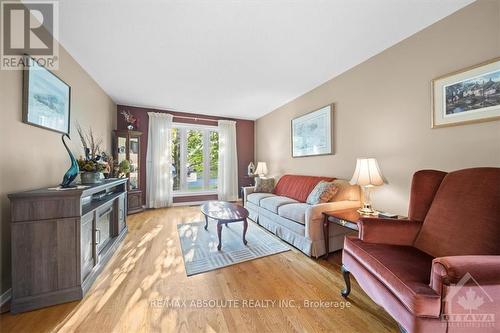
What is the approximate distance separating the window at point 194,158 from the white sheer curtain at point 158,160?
0.28 metres

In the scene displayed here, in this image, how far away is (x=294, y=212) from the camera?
8.23ft

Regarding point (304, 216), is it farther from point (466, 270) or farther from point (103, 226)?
point (103, 226)

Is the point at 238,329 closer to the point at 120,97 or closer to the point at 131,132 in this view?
the point at 131,132

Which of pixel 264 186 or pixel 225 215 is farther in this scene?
pixel 264 186

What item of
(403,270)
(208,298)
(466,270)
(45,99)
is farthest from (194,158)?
(466,270)

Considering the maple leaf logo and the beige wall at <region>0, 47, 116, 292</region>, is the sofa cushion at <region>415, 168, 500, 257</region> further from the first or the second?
the beige wall at <region>0, 47, 116, 292</region>

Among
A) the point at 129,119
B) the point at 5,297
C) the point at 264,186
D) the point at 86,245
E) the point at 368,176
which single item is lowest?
the point at 5,297

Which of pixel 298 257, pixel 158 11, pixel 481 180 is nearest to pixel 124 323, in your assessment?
pixel 298 257

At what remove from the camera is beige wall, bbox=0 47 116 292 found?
1450mm

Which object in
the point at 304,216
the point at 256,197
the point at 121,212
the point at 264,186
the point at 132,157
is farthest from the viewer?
the point at 132,157

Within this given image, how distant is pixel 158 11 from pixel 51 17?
1014 millimetres

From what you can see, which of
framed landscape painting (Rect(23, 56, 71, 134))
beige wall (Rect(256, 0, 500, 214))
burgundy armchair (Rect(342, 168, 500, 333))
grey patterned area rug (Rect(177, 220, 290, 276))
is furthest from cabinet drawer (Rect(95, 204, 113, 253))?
A: beige wall (Rect(256, 0, 500, 214))

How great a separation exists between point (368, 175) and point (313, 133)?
1.47 m

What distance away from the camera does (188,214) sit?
4105mm
